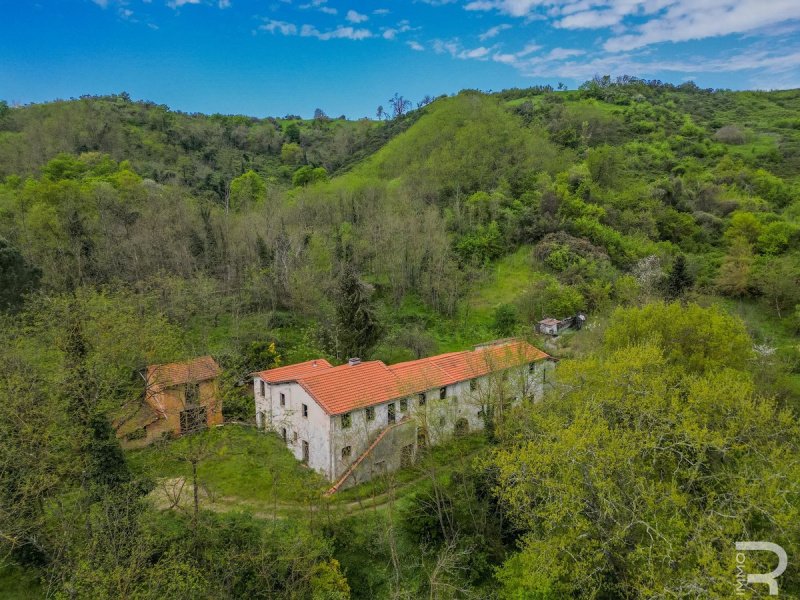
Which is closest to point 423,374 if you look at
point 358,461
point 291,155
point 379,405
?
point 379,405

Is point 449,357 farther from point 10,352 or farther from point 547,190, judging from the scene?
point 547,190

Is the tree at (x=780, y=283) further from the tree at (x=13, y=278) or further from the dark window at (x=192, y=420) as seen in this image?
the tree at (x=13, y=278)

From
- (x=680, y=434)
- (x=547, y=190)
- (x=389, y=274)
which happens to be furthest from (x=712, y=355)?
(x=547, y=190)

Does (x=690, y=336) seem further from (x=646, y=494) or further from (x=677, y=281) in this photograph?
(x=677, y=281)

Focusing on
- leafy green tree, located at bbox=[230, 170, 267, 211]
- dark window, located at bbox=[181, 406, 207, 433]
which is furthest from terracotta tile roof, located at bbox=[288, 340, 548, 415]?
leafy green tree, located at bbox=[230, 170, 267, 211]

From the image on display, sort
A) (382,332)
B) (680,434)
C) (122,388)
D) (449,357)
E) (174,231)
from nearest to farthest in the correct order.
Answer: (680,434)
(122,388)
(449,357)
(382,332)
(174,231)

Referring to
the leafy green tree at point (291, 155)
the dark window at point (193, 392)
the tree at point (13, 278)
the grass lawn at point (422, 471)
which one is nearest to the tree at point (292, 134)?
the leafy green tree at point (291, 155)
